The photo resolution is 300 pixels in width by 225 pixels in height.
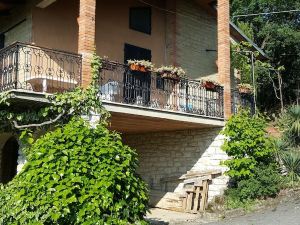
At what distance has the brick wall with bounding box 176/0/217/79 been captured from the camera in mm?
16828

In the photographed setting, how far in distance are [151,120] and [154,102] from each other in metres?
0.63

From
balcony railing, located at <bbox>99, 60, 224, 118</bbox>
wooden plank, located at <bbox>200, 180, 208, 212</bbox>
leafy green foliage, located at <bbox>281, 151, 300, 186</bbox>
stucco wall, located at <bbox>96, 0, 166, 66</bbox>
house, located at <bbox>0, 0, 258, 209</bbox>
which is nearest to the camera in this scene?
house, located at <bbox>0, 0, 258, 209</bbox>

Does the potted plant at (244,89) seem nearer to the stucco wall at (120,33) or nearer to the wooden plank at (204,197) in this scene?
the stucco wall at (120,33)

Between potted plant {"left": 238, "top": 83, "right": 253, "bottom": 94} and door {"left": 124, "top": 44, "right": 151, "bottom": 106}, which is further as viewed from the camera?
potted plant {"left": 238, "top": 83, "right": 253, "bottom": 94}

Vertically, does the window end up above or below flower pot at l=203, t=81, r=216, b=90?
above

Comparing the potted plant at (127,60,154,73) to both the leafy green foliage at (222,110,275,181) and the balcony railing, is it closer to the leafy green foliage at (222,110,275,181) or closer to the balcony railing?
the balcony railing

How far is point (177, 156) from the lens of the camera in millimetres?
15078

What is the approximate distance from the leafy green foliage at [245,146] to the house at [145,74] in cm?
55

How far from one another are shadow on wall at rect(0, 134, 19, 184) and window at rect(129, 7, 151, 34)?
5820 millimetres

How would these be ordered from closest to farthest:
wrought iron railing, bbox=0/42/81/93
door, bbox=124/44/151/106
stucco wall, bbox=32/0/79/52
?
wrought iron railing, bbox=0/42/81/93, door, bbox=124/44/151/106, stucco wall, bbox=32/0/79/52

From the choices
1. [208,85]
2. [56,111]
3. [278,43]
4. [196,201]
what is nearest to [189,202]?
[196,201]


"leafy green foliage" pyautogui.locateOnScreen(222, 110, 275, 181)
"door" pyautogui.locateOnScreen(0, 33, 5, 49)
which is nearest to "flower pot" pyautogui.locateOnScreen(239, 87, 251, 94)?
"leafy green foliage" pyautogui.locateOnScreen(222, 110, 275, 181)

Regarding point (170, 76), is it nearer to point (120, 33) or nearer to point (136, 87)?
point (136, 87)

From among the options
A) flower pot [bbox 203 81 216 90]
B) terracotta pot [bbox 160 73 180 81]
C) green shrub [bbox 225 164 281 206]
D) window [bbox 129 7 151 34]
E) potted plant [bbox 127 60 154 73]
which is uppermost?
window [bbox 129 7 151 34]
